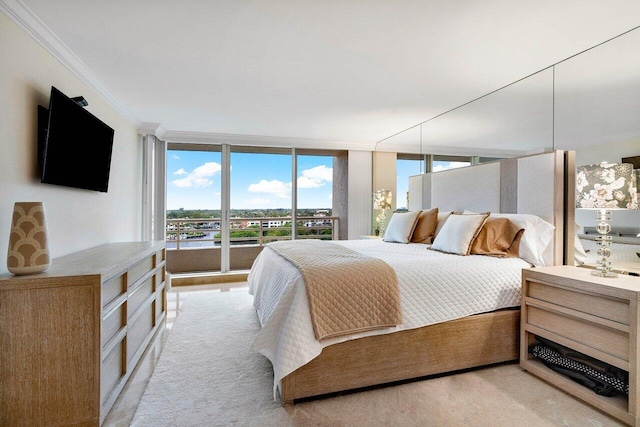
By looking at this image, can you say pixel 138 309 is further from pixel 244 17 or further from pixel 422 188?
pixel 422 188

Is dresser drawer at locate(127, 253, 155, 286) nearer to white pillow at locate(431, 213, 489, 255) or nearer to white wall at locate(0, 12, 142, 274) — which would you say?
white wall at locate(0, 12, 142, 274)

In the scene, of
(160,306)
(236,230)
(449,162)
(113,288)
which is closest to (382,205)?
(449,162)

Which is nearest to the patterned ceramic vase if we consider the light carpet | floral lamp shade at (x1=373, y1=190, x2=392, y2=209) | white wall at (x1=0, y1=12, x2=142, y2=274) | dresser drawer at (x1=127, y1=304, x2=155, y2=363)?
white wall at (x1=0, y1=12, x2=142, y2=274)

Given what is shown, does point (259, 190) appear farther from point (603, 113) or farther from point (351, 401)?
point (603, 113)

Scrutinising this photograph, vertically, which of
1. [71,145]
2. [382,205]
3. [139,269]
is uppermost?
[71,145]

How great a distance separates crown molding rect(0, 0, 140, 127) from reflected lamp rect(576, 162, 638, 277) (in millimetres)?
3804

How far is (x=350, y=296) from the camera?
198cm

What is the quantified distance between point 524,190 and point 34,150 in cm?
397

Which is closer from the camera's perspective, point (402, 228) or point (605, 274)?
point (605, 274)

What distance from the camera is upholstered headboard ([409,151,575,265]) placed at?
105 inches

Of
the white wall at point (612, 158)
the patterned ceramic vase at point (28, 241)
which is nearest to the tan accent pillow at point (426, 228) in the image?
the white wall at point (612, 158)

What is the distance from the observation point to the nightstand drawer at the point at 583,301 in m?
1.80

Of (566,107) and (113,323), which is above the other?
(566,107)

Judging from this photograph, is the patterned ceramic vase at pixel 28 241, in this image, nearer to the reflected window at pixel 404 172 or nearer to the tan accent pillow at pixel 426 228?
the tan accent pillow at pixel 426 228
